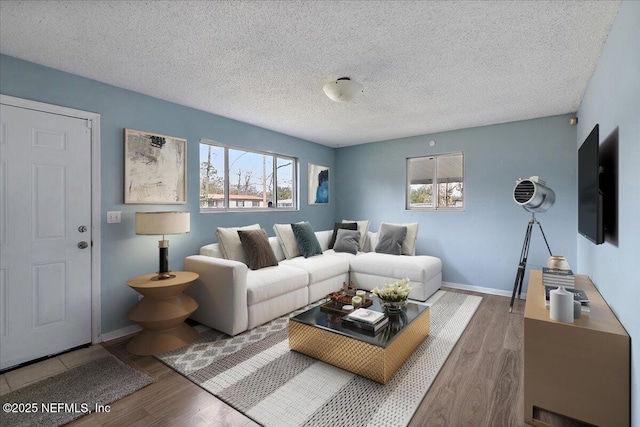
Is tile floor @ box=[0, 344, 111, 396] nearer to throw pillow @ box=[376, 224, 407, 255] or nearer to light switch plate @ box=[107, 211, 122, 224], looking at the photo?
light switch plate @ box=[107, 211, 122, 224]

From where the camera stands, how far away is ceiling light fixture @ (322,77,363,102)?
262 cm

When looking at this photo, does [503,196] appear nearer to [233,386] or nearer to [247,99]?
[247,99]

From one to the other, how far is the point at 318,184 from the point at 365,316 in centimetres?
344

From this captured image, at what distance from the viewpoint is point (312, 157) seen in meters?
5.32

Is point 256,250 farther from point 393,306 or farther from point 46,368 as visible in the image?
point 46,368

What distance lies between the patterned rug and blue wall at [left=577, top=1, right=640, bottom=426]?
1.11 m

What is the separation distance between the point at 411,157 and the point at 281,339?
355 cm

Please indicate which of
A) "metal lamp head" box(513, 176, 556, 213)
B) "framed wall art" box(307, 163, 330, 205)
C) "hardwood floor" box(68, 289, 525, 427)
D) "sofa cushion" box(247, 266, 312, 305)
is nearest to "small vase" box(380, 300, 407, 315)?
"hardwood floor" box(68, 289, 525, 427)

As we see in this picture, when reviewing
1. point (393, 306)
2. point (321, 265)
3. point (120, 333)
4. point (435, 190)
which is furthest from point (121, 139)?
point (435, 190)

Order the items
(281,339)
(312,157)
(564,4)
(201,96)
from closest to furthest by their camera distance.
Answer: (564,4), (281,339), (201,96), (312,157)

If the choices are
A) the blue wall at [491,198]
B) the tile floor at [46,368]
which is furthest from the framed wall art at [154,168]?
the blue wall at [491,198]

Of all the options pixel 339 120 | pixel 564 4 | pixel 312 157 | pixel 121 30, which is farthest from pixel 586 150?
pixel 312 157

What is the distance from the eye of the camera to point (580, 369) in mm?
1556

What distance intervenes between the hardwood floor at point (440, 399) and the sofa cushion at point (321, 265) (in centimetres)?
169
